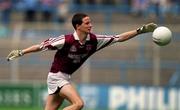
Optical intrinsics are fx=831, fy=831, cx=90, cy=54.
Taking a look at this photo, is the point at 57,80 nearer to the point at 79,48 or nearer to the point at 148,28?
the point at 79,48

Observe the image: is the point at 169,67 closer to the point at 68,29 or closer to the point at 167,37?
the point at 68,29

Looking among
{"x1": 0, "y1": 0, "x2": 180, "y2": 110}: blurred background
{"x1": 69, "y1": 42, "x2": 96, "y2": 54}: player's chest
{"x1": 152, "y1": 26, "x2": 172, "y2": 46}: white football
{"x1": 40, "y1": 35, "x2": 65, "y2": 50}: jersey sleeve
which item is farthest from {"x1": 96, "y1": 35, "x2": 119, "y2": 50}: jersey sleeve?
{"x1": 0, "y1": 0, "x2": 180, "y2": 110}: blurred background

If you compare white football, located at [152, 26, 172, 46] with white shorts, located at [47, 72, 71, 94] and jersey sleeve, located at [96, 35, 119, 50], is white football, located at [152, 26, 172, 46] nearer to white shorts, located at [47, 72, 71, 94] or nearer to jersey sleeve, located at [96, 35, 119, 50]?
jersey sleeve, located at [96, 35, 119, 50]

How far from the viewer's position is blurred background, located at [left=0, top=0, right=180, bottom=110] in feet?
76.4

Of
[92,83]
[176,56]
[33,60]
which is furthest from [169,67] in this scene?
[33,60]

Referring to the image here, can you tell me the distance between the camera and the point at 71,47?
1430cm

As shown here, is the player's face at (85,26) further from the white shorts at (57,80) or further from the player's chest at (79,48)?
the white shorts at (57,80)

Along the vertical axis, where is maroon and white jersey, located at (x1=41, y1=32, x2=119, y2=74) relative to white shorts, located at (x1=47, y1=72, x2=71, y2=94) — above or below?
above

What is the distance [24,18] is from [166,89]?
6.74m

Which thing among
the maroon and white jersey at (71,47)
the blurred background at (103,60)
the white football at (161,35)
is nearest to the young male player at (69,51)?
the maroon and white jersey at (71,47)

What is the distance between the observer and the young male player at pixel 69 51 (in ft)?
46.7

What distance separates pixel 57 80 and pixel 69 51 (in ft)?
1.86

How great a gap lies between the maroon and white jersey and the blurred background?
8.32 metres

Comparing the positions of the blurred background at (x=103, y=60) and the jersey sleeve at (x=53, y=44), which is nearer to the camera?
the jersey sleeve at (x=53, y=44)
